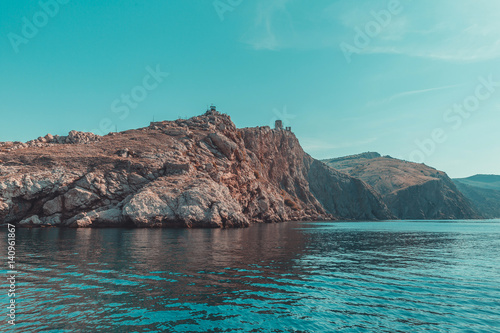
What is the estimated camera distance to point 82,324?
12.8m

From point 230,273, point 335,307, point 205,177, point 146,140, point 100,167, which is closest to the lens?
point 335,307

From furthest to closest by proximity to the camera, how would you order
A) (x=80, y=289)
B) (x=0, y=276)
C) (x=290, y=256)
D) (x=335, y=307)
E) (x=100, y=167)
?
(x=100, y=167)
(x=290, y=256)
(x=0, y=276)
(x=80, y=289)
(x=335, y=307)

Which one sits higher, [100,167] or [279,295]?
[100,167]

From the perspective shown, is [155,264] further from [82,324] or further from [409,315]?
[409,315]

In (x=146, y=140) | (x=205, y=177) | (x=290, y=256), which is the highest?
(x=146, y=140)

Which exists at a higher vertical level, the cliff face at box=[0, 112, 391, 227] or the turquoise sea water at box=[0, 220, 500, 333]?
the cliff face at box=[0, 112, 391, 227]

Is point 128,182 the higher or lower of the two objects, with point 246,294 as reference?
higher

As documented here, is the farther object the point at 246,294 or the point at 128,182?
the point at 128,182

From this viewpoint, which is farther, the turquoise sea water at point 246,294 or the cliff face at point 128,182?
the cliff face at point 128,182

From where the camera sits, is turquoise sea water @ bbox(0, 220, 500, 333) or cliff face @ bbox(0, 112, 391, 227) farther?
cliff face @ bbox(0, 112, 391, 227)

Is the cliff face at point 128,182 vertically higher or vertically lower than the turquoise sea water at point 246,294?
higher

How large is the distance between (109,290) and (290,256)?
2009 cm

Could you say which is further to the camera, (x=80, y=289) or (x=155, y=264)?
(x=155, y=264)

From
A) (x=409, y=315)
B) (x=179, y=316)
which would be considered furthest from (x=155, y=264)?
(x=409, y=315)
